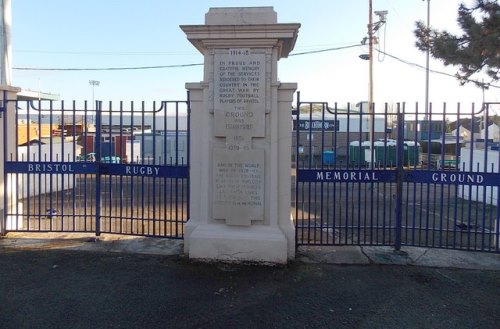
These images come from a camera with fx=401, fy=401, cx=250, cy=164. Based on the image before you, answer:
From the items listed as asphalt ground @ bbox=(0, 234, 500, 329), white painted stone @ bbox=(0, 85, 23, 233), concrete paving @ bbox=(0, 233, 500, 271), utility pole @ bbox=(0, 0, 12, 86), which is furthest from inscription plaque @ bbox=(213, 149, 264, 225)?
utility pole @ bbox=(0, 0, 12, 86)

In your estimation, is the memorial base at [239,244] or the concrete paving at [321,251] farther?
the concrete paving at [321,251]

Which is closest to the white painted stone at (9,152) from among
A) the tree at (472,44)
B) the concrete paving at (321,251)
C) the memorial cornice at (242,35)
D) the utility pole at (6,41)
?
the concrete paving at (321,251)

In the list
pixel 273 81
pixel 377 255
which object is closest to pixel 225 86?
pixel 273 81

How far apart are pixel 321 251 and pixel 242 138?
82.7 inches

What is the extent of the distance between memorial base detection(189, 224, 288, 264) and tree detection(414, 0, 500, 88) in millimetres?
5368

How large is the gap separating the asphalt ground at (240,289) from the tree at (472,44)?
3885 mm

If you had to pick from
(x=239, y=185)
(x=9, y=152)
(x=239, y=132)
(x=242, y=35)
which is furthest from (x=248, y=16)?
(x=9, y=152)

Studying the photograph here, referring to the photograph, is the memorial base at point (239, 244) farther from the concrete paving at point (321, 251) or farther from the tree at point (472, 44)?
the tree at point (472, 44)

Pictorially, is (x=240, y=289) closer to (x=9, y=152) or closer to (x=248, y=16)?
(x=248, y=16)

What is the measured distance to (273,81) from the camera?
5.32 metres

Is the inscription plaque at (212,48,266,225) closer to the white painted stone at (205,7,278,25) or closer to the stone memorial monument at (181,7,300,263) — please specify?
the stone memorial monument at (181,7,300,263)

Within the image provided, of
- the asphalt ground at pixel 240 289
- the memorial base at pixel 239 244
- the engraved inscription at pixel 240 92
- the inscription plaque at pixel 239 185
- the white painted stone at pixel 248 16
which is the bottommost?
the asphalt ground at pixel 240 289

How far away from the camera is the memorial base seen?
→ 5.32 m

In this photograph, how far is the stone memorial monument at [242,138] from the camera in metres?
5.27
